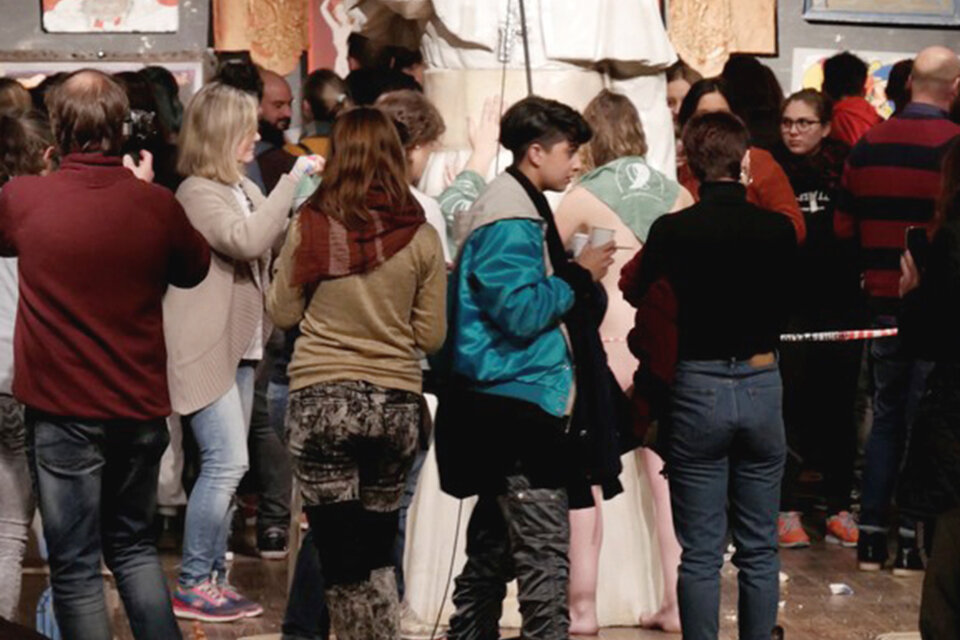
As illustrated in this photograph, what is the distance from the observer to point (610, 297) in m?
6.55

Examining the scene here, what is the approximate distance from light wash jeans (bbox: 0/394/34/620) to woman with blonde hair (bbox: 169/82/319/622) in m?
0.79

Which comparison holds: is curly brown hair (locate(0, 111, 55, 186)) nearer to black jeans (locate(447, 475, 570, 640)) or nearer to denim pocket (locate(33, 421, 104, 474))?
denim pocket (locate(33, 421, 104, 474))

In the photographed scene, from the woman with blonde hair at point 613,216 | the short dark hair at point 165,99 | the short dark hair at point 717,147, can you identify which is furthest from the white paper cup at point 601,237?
the short dark hair at point 165,99

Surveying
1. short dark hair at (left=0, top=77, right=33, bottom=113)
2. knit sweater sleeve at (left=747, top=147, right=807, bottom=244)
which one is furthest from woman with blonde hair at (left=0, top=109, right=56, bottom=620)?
knit sweater sleeve at (left=747, top=147, right=807, bottom=244)

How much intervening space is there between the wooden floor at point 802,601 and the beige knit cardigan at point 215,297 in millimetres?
776

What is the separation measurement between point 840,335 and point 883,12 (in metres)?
3.24

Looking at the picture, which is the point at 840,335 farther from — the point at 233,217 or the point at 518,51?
the point at 233,217

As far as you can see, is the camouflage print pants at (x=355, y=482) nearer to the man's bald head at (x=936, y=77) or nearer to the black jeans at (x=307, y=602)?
the black jeans at (x=307, y=602)

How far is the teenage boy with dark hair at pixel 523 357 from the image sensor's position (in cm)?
536

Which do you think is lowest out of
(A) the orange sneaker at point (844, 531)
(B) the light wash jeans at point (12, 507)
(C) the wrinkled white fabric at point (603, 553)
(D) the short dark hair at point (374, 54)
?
(A) the orange sneaker at point (844, 531)

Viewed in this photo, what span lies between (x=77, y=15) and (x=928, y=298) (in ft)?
19.3

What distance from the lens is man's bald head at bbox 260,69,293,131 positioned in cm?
820

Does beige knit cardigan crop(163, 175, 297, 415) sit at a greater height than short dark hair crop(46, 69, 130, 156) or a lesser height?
lesser

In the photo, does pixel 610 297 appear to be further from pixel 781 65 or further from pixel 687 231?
pixel 781 65
